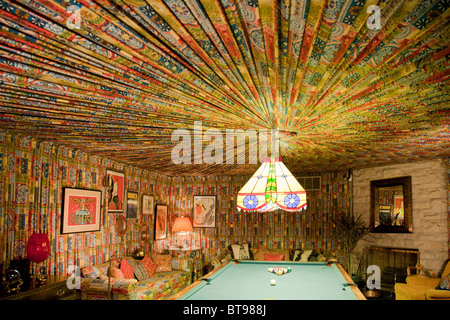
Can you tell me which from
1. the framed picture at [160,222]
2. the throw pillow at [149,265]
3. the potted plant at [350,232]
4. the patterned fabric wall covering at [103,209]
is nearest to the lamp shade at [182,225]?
the framed picture at [160,222]

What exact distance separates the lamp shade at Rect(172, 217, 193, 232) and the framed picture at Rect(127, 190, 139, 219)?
118cm

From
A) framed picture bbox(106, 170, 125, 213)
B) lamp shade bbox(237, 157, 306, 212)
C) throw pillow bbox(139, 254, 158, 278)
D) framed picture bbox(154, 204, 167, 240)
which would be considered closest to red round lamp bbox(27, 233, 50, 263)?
framed picture bbox(106, 170, 125, 213)

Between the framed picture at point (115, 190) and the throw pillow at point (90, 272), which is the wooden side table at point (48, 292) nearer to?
the throw pillow at point (90, 272)

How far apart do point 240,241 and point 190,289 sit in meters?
5.01

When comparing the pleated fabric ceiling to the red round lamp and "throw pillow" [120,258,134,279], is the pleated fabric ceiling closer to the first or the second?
the red round lamp

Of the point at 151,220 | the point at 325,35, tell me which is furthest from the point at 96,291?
the point at 325,35

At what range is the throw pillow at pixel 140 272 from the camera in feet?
19.9

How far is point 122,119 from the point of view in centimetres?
337

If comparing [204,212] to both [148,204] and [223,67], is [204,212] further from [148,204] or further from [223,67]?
[223,67]

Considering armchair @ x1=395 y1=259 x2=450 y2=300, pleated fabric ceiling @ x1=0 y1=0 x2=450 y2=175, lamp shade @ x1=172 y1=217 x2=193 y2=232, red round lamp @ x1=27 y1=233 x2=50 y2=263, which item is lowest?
armchair @ x1=395 y1=259 x2=450 y2=300

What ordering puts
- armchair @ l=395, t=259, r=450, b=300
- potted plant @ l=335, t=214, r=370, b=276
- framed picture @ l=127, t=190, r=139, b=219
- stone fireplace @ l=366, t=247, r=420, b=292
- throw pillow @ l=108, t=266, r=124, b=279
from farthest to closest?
1. potted plant @ l=335, t=214, r=370, b=276
2. framed picture @ l=127, t=190, r=139, b=219
3. stone fireplace @ l=366, t=247, r=420, b=292
4. throw pillow @ l=108, t=266, r=124, b=279
5. armchair @ l=395, t=259, r=450, b=300

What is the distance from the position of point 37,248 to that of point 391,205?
6.36 metres

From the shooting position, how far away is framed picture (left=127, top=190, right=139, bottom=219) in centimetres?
667

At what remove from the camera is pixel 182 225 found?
7781 millimetres
